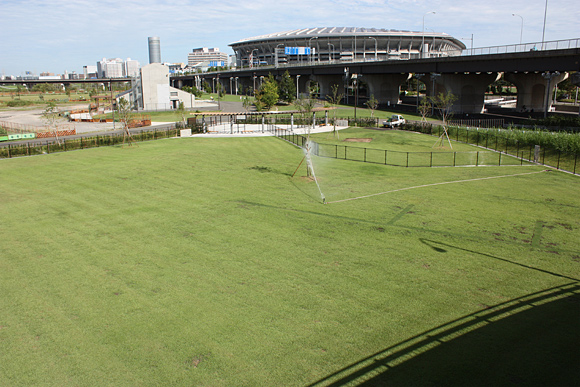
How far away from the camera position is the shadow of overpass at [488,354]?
10.5 metres

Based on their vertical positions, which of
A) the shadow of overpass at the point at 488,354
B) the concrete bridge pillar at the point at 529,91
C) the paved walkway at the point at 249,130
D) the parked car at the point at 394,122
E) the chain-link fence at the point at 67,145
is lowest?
the shadow of overpass at the point at 488,354

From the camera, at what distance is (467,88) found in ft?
270

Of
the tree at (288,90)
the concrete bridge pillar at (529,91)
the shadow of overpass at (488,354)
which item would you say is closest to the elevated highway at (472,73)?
the concrete bridge pillar at (529,91)

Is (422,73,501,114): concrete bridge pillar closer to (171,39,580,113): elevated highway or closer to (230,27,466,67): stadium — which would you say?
(171,39,580,113): elevated highway

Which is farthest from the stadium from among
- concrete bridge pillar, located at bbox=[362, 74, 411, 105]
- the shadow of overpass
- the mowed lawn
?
the shadow of overpass

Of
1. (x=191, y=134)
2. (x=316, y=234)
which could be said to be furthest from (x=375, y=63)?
(x=316, y=234)

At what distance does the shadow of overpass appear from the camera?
10.5 meters

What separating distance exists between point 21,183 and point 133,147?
57.9 feet

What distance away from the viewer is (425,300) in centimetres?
1448

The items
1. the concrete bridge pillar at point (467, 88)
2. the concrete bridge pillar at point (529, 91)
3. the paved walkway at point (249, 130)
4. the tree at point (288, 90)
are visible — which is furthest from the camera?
the tree at point (288, 90)

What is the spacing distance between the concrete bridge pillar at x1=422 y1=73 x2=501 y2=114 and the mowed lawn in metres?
57.2

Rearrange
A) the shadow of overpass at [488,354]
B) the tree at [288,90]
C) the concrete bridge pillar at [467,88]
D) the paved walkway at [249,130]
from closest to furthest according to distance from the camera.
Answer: the shadow of overpass at [488,354], the paved walkway at [249,130], the concrete bridge pillar at [467,88], the tree at [288,90]

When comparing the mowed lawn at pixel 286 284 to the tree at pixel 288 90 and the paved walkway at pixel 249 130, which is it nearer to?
the paved walkway at pixel 249 130

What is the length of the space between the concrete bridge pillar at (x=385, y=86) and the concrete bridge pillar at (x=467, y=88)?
22562mm
